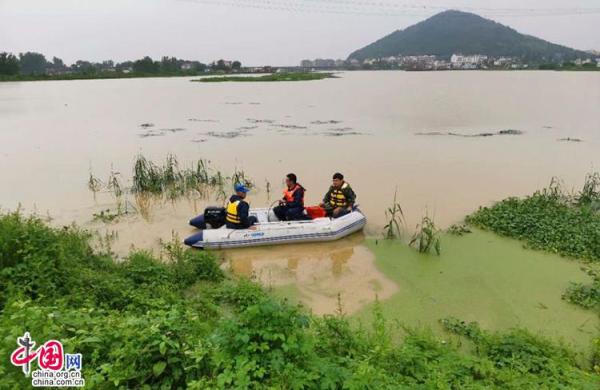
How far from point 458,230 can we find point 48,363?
21.0 feet

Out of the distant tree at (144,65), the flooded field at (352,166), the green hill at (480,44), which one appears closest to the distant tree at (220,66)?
the distant tree at (144,65)

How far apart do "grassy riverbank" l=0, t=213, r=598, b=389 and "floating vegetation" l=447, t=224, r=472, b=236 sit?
300cm

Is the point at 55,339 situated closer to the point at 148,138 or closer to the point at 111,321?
the point at 111,321

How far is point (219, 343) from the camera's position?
2.73 meters

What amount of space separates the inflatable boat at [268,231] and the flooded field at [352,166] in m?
0.16

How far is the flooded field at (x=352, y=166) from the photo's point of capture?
559cm

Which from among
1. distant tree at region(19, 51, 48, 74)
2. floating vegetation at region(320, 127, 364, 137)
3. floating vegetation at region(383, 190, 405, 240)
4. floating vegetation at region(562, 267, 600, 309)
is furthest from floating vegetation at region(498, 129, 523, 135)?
distant tree at region(19, 51, 48, 74)

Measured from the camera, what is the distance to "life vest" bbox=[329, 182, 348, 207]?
7.46m

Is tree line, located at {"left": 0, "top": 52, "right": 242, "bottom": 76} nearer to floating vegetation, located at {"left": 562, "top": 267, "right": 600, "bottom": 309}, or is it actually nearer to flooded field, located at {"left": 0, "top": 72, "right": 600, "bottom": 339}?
flooded field, located at {"left": 0, "top": 72, "right": 600, "bottom": 339}

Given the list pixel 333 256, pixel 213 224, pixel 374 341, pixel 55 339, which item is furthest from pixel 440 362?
pixel 213 224

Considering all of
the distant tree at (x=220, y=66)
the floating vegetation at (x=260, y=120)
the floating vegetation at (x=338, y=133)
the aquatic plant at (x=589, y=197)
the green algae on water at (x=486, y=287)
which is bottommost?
the green algae on water at (x=486, y=287)

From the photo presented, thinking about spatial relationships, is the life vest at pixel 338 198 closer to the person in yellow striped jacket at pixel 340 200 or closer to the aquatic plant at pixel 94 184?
the person in yellow striped jacket at pixel 340 200

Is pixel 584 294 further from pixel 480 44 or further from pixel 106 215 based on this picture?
pixel 480 44

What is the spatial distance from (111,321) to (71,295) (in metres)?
1.24
